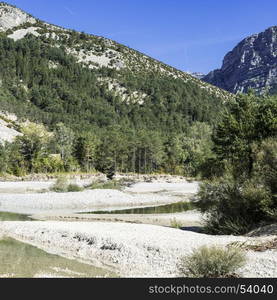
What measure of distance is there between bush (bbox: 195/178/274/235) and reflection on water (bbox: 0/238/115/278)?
8369 millimetres

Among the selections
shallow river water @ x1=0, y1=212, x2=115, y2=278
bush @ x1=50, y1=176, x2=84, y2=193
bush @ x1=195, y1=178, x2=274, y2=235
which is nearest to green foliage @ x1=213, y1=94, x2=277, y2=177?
bush @ x1=195, y1=178, x2=274, y2=235

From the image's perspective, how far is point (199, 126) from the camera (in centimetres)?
13038

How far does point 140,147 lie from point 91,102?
77.4m

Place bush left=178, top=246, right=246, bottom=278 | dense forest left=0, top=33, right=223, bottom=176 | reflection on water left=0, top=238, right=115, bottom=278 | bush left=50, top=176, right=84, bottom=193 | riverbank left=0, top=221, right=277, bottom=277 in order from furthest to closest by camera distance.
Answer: dense forest left=0, top=33, right=223, bottom=176 → bush left=50, top=176, right=84, bottom=193 → riverbank left=0, top=221, right=277, bottom=277 → reflection on water left=0, top=238, right=115, bottom=278 → bush left=178, top=246, right=246, bottom=278

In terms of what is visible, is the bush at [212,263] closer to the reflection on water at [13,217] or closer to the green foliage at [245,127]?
the green foliage at [245,127]

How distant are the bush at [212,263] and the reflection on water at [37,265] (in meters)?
3.02

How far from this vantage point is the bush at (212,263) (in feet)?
39.4

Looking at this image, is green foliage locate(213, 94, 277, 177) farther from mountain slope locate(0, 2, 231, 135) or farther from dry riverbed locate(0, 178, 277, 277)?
mountain slope locate(0, 2, 231, 135)

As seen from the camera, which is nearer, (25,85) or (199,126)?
(199,126)

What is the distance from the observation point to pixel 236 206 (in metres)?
21.3

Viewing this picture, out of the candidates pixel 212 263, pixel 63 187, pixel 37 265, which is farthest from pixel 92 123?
pixel 212 263

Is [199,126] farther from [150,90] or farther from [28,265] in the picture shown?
[28,265]

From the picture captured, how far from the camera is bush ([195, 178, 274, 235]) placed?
2034 cm
